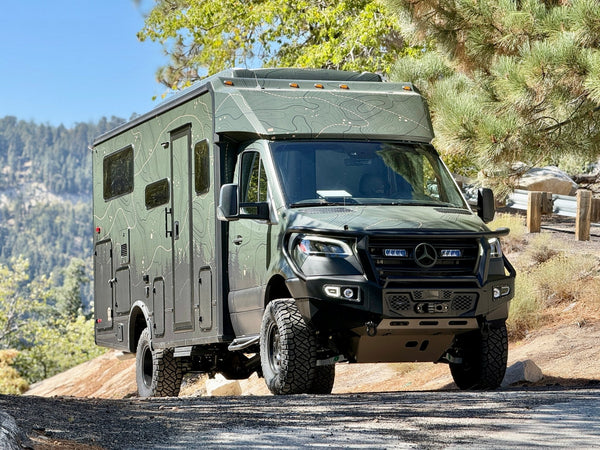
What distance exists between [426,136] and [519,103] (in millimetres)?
3386

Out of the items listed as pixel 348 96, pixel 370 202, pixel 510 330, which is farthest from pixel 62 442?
pixel 510 330

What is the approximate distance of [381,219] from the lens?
32.9ft

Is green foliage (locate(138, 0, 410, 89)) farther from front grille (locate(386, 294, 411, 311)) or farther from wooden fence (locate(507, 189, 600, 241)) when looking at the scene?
front grille (locate(386, 294, 411, 311))

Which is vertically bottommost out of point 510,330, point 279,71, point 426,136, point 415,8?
point 510,330

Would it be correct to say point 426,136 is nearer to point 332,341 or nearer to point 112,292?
point 332,341

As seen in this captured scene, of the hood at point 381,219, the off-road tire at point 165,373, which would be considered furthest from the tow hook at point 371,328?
the off-road tire at point 165,373

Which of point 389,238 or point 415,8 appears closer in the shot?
point 389,238

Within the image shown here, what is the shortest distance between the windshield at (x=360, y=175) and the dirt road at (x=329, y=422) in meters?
2.10

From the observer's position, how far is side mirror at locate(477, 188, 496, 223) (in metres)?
11.4

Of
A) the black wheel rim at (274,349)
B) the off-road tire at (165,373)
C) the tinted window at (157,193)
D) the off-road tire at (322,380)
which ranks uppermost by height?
the tinted window at (157,193)

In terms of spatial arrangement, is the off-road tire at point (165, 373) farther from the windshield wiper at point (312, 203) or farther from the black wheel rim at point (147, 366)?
the windshield wiper at point (312, 203)

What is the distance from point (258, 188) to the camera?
1109 cm

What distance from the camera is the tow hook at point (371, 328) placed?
9805 mm

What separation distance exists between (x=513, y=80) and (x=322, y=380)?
18.8 ft
